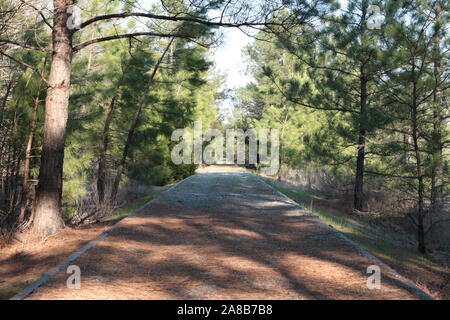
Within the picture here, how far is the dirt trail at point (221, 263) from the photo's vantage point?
16.7ft

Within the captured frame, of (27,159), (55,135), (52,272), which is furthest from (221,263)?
(27,159)

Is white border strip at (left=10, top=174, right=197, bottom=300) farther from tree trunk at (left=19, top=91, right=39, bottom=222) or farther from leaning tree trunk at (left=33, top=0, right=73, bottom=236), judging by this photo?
tree trunk at (left=19, top=91, right=39, bottom=222)

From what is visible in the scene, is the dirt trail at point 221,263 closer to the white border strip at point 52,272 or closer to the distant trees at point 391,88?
the white border strip at point 52,272

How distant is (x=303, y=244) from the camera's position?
796cm

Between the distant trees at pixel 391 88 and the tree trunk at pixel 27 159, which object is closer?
the tree trunk at pixel 27 159

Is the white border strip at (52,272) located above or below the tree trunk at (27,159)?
below

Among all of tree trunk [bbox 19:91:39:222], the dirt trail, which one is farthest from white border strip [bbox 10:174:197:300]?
tree trunk [bbox 19:91:39:222]

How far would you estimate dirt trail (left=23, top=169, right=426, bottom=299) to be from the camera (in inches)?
201

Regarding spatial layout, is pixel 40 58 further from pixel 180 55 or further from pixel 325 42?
pixel 325 42

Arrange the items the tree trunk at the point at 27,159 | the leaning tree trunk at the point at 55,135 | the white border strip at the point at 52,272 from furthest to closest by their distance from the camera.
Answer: the tree trunk at the point at 27,159, the leaning tree trunk at the point at 55,135, the white border strip at the point at 52,272

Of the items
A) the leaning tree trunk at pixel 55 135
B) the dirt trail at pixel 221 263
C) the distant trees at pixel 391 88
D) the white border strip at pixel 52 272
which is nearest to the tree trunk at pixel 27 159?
the leaning tree trunk at pixel 55 135

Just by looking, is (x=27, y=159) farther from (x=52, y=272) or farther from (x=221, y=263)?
(x=221, y=263)

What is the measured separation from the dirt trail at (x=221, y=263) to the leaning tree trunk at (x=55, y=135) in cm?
129
